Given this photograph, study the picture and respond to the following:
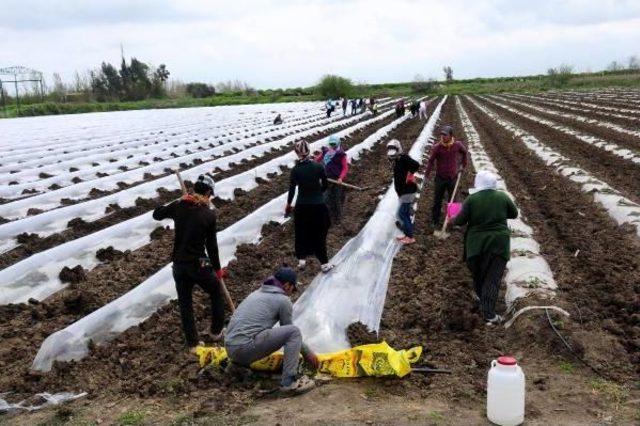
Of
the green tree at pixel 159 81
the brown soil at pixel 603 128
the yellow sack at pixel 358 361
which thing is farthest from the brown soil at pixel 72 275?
the green tree at pixel 159 81

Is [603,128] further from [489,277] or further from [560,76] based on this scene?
[560,76]

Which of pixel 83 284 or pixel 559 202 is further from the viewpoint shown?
pixel 559 202

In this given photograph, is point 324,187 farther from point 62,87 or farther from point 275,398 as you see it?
point 62,87

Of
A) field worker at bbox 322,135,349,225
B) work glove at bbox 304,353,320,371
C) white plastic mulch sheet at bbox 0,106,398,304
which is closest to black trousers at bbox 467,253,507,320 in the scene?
work glove at bbox 304,353,320,371

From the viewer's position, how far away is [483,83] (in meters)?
82.3

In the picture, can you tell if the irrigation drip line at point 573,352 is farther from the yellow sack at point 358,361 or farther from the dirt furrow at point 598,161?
the dirt furrow at point 598,161

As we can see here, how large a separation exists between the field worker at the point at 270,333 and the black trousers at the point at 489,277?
6.52 feet

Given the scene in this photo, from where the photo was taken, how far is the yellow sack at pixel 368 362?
4.65m

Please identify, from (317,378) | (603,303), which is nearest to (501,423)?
(317,378)

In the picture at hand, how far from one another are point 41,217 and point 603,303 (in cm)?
792

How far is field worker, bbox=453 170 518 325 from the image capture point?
5.73 metres

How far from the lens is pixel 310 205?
7203 mm

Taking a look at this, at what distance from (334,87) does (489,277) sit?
5663cm

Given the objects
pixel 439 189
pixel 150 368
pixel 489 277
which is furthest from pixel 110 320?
pixel 439 189
